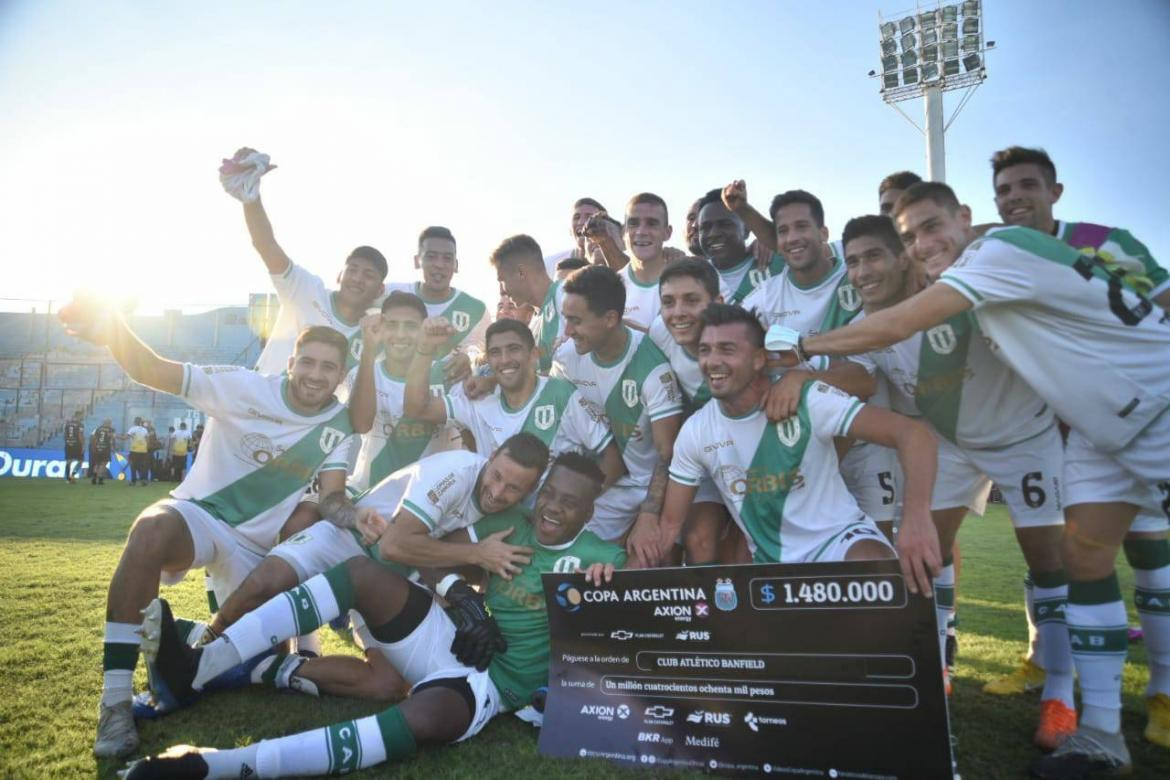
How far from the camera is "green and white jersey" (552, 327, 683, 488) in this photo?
14.2 feet

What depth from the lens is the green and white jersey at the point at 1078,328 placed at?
9.80 ft

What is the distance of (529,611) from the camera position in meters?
3.52

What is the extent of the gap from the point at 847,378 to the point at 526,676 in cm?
231

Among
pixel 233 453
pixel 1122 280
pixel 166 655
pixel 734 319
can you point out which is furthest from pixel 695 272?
pixel 166 655

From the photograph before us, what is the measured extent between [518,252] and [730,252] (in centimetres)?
170

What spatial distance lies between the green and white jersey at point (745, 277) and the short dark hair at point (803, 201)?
74cm

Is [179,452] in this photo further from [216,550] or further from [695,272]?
[695,272]

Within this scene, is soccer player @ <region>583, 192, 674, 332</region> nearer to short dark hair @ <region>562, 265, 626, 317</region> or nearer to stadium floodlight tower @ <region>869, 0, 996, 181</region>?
short dark hair @ <region>562, 265, 626, 317</region>

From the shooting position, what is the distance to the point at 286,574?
378cm

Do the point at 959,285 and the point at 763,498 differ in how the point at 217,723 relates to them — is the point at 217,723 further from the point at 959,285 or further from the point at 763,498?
the point at 959,285

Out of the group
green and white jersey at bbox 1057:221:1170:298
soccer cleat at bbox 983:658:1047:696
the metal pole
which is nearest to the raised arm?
soccer cleat at bbox 983:658:1047:696

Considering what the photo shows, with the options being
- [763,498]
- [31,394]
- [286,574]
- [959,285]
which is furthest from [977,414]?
[31,394]

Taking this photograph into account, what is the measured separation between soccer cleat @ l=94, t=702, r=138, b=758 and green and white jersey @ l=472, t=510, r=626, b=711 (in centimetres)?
157

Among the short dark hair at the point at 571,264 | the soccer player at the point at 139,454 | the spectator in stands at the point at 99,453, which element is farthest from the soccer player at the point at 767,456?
the soccer player at the point at 139,454
